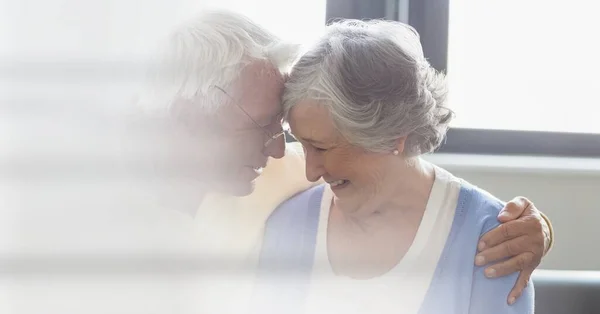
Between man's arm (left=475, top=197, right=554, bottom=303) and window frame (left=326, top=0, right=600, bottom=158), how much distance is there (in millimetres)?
667

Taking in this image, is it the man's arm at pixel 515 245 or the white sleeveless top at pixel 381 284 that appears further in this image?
the man's arm at pixel 515 245

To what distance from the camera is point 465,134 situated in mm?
1744

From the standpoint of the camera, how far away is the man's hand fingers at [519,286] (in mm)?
967

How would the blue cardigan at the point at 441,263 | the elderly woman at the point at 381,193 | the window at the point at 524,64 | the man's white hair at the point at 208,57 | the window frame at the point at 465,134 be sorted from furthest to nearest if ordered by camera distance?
the window at the point at 524,64, the window frame at the point at 465,134, the elderly woman at the point at 381,193, the blue cardigan at the point at 441,263, the man's white hair at the point at 208,57

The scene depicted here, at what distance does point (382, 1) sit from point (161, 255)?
3.99ft

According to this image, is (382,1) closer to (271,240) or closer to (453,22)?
(453,22)

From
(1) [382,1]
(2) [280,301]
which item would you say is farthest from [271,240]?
(1) [382,1]

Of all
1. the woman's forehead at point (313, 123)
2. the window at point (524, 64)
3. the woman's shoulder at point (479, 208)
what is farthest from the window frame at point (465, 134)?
the woman's forehead at point (313, 123)

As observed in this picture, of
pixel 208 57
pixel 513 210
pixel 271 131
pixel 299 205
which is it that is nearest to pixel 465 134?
pixel 513 210

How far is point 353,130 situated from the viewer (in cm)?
91

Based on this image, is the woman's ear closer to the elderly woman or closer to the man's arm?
the elderly woman

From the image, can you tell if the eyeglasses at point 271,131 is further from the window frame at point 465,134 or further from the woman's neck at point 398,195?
the window frame at point 465,134

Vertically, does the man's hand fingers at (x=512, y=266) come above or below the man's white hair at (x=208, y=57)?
below

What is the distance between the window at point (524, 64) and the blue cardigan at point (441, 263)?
0.79m
